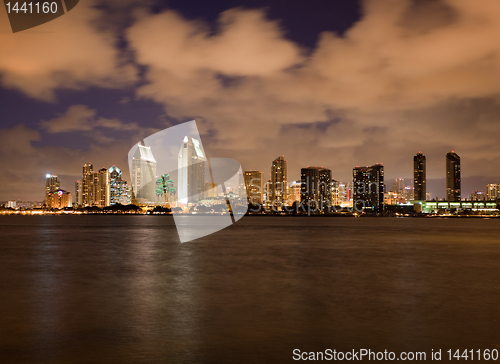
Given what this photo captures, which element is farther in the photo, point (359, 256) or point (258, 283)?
point (359, 256)

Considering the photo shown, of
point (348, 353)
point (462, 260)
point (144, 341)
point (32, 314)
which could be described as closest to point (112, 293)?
point (32, 314)

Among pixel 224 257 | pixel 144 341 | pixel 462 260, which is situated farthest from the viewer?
pixel 224 257

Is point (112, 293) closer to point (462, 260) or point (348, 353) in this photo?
point (348, 353)

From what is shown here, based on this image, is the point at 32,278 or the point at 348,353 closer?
the point at 348,353

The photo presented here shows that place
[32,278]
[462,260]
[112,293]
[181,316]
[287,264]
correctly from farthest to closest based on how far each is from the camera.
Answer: [462,260] → [287,264] → [32,278] → [112,293] → [181,316]

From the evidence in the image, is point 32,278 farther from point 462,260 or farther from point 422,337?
point 462,260

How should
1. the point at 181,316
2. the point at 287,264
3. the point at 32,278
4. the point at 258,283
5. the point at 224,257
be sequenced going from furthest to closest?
the point at 224,257, the point at 287,264, the point at 32,278, the point at 258,283, the point at 181,316

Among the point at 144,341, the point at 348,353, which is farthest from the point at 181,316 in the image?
the point at 348,353

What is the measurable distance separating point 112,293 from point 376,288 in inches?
489

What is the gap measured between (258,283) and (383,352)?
12.2 m

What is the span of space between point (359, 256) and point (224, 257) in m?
11.8

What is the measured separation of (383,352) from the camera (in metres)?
10.5

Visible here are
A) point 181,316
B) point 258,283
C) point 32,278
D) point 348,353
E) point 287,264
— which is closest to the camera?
point 348,353

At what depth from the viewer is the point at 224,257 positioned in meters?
36.5
